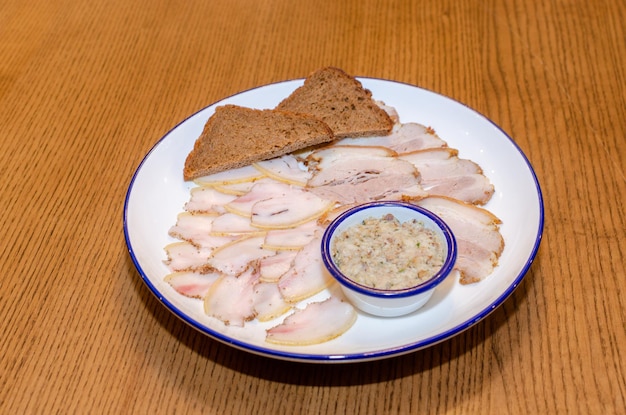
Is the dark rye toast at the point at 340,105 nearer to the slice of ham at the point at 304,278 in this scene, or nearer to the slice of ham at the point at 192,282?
the slice of ham at the point at 304,278

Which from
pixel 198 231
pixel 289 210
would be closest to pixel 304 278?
pixel 289 210

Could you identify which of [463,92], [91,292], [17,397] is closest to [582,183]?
[463,92]

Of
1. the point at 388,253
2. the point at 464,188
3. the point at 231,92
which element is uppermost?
the point at 388,253

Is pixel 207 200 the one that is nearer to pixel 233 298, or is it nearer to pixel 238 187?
pixel 238 187

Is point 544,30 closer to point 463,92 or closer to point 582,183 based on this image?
point 463,92

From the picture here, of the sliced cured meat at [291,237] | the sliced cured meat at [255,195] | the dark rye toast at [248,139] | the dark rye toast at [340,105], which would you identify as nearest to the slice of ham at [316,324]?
the sliced cured meat at [291,237]

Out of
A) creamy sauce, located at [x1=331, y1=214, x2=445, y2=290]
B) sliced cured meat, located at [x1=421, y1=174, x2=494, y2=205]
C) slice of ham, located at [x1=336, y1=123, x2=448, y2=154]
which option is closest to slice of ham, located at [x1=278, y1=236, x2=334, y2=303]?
creamy sauce, located at [x1=331, y1=214, x2=445, y2=290]
